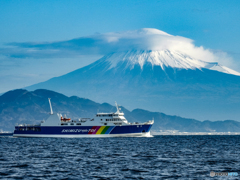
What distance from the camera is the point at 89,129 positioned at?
11456 centimetres

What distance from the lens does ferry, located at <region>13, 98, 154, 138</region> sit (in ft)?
371

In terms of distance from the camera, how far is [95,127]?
374 ft

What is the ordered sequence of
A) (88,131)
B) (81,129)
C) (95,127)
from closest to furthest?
1. (95,127)
2. (88,131)
3. (81,129)

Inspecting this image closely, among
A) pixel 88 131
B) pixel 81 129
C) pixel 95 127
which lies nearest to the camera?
pixel 95 127

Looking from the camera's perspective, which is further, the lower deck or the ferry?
the lower deck

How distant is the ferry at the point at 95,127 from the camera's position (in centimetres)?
11319

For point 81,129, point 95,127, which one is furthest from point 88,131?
point 95,127

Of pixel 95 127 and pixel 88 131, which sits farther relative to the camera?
pixel 88 131

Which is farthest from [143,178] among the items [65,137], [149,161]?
[65,137]

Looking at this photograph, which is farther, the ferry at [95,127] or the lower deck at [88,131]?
the lower deck at [88,131]

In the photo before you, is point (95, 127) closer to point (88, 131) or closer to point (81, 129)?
point (88, 131)

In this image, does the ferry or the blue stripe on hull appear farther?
the blue stripe on hull

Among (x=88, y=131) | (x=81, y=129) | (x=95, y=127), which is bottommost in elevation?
(x=88, y=131)

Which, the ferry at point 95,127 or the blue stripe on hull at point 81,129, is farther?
the blue stripe on hull at point 81,129
